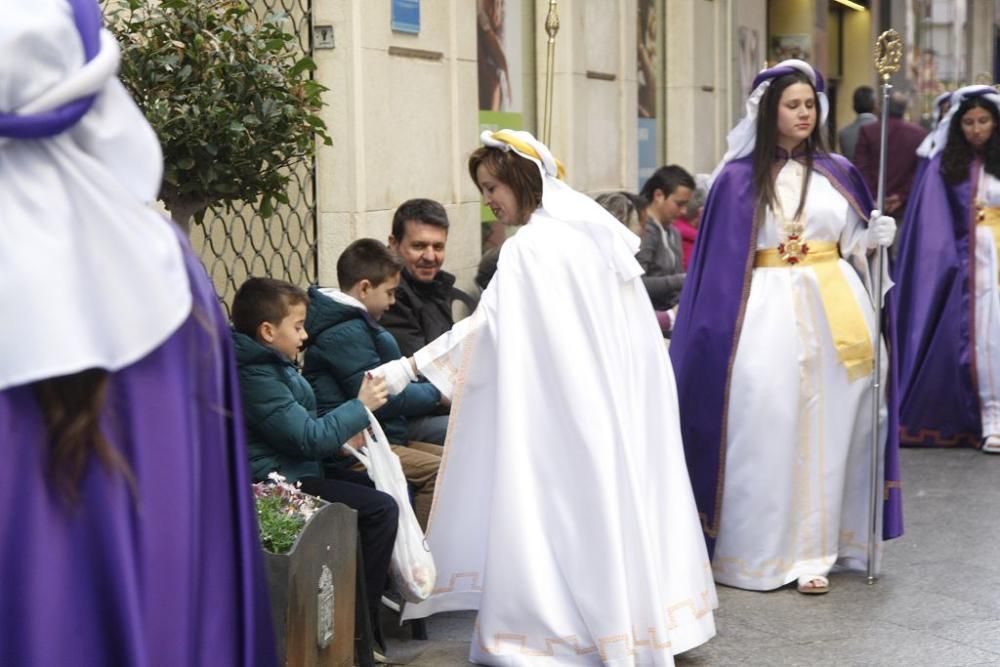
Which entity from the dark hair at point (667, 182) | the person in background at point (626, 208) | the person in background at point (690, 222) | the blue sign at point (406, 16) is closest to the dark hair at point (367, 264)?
the person in background at point (626, 208)

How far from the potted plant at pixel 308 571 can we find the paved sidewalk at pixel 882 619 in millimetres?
607

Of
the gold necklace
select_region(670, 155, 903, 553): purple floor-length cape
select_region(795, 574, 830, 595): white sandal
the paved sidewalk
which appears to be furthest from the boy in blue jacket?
the gold necklace

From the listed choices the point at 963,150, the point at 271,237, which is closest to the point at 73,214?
the point at 271,237

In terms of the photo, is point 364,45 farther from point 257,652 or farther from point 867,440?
point 257,652

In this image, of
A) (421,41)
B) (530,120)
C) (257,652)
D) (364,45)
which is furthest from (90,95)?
(530,120)

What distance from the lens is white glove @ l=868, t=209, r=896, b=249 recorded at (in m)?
6.09

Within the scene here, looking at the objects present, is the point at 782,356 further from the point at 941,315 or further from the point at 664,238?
the point at 941,315

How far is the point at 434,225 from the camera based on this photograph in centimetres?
618

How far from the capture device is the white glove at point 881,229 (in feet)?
20.0

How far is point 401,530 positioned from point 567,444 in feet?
1.91

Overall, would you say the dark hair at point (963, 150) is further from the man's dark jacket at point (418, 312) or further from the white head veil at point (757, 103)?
the man's dark jacket at point (418, 312)

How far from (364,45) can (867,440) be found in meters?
3.06

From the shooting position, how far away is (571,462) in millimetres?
4902

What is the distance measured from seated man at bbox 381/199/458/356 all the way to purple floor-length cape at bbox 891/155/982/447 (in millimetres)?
4002
